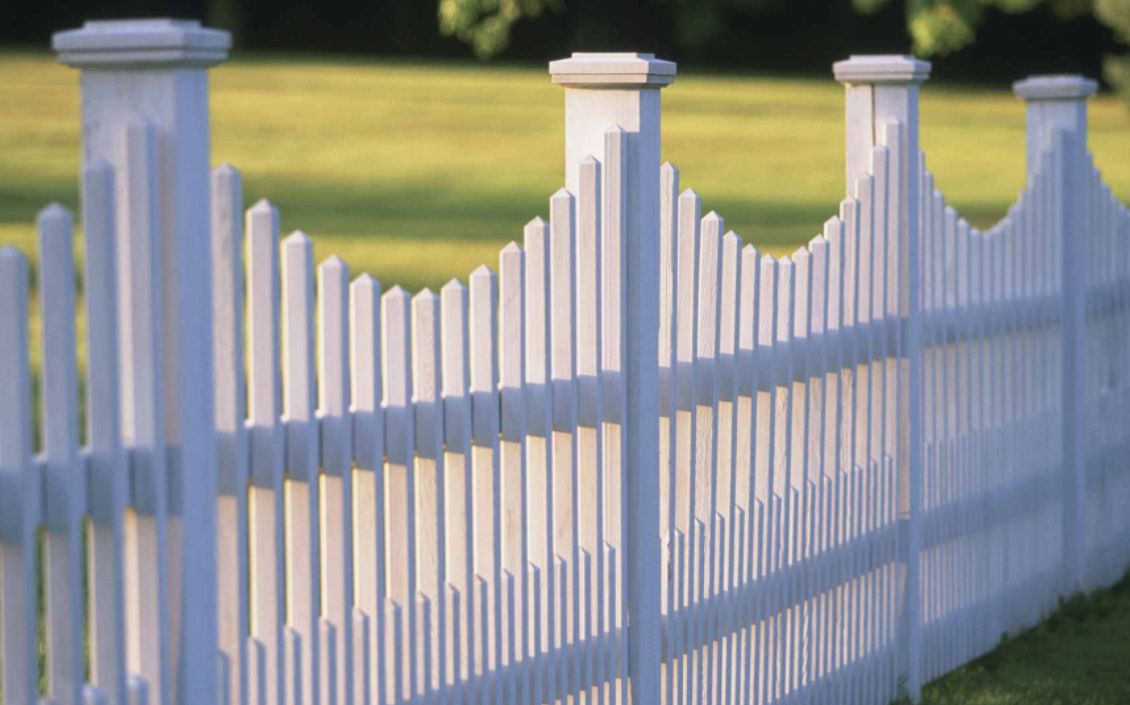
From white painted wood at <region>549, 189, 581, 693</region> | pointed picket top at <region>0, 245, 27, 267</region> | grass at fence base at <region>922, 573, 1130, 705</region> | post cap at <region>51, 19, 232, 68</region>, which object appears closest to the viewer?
pointed picket top at <region>0, 245, 27, 267</region>

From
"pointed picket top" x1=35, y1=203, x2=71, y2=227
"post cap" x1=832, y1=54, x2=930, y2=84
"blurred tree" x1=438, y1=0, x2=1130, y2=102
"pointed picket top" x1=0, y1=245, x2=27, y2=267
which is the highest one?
"blurred tree" x1=438, y1=0, x2=1130, y2=102

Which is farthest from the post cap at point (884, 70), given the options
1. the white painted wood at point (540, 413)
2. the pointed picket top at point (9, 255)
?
the pointed picket top at point (9, 255)

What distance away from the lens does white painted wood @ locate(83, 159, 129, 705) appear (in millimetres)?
2521

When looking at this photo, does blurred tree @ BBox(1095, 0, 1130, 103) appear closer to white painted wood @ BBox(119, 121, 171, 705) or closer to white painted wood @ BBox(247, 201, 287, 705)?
white painted wood @ BBox(247, 201, 287, 705)

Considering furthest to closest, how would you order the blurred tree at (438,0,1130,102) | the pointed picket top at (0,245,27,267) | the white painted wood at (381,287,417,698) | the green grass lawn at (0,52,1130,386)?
the green grass lawn at (0,52,1130,386) → the blurred tree at (438,0,1130,102) → the white painted wood at (381,287,417,698) → the pointed picket top at (0,245,27,267)

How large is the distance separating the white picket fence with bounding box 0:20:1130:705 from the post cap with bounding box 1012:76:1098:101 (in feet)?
0.11

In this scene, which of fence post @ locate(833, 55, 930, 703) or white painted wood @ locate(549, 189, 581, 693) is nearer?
white painted wood @ locate(549, 189, 581, 693)

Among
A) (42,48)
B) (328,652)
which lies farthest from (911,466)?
(42,48)

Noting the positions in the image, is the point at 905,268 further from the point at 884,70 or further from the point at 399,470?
the point at 399,470

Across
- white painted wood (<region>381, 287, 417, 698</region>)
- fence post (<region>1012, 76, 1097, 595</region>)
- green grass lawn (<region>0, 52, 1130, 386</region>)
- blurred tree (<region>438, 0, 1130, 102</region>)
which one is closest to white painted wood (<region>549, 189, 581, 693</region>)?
white painted wood (<region>381, 287, 417, 698</region>)

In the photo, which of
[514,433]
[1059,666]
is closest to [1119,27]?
[1059,666]

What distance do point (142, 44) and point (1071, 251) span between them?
4.58 metres

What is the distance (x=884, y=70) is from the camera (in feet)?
16.5

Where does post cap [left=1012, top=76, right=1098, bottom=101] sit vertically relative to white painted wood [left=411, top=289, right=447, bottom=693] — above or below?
above
